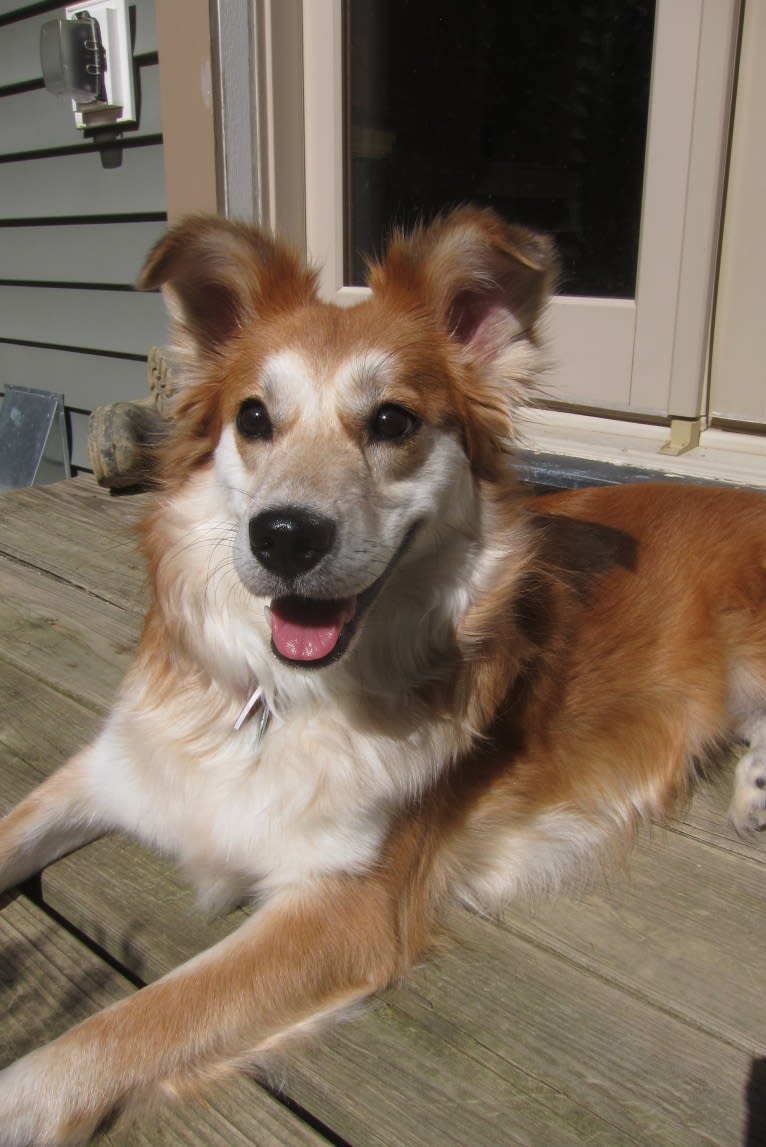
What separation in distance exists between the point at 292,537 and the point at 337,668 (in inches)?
12.6

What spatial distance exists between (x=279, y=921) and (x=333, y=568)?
1.94ft

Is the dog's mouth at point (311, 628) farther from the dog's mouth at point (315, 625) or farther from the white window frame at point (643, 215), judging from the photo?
the white window frame at point (643, 215)

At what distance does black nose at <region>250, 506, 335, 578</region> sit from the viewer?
1.39 metres

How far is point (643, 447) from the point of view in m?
3.05

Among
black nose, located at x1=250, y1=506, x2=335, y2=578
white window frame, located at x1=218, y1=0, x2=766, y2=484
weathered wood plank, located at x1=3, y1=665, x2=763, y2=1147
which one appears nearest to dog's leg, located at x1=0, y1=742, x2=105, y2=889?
weathered wood plank, located at x1=3, y1=665, x2=763, y2=1147

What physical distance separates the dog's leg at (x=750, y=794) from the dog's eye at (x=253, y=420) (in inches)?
49.1

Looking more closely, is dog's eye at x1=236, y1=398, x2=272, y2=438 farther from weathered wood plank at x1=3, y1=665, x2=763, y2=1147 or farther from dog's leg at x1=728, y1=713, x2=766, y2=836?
dog's leg at x1=728, y1=713, x2=766, y2=836

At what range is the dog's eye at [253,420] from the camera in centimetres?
165

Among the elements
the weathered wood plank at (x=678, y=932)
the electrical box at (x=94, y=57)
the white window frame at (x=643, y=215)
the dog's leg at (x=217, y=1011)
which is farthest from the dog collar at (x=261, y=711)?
the electrical box at (x=94, y=57)

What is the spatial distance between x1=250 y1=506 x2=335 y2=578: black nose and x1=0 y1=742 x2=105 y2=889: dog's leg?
2.30ft

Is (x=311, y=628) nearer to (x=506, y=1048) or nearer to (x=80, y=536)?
(x=506, y=1048)

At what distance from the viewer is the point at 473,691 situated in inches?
66.0

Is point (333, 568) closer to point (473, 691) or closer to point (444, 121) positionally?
point (473, 691)

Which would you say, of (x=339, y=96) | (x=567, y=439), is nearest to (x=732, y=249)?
(x=567, y=439)
